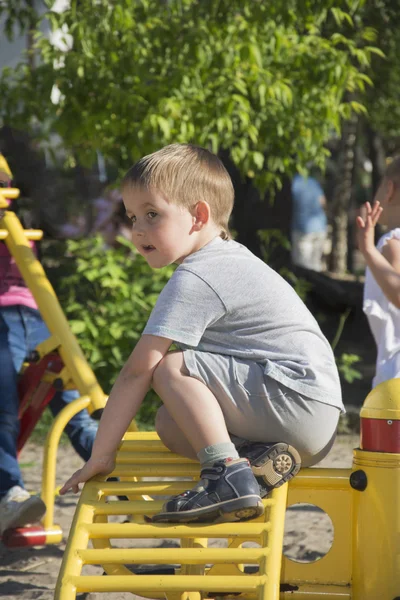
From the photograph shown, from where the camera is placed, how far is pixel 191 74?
5516mm

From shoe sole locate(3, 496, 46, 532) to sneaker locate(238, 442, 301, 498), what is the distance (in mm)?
Result: 1239

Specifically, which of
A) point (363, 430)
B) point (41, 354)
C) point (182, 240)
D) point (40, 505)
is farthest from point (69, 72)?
point (363, 430)

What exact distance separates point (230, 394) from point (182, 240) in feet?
1.46

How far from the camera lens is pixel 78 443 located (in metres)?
3.71

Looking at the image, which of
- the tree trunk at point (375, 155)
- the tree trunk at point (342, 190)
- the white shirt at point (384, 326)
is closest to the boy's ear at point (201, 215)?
the white shirt at point (384, 326)

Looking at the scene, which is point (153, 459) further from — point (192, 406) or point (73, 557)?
point (73, 557)

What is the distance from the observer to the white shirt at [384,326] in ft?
11.3

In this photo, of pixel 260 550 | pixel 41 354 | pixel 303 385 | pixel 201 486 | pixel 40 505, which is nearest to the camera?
pixel 260 550

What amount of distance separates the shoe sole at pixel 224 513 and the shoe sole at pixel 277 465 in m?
0.15

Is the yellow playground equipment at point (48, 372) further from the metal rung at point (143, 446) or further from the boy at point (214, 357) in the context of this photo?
the boy at point (214, 357)

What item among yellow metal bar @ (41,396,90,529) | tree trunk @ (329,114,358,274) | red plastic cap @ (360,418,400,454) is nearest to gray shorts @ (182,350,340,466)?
red plastic cap @ (360,418,400,454)

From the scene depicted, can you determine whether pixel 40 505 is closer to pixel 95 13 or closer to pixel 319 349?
pixel 319 349

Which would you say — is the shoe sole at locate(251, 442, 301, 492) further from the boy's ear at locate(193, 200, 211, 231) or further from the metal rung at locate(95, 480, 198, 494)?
the boy's ear at locate(193, 200, 211, 231)

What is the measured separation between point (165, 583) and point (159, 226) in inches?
36.3
